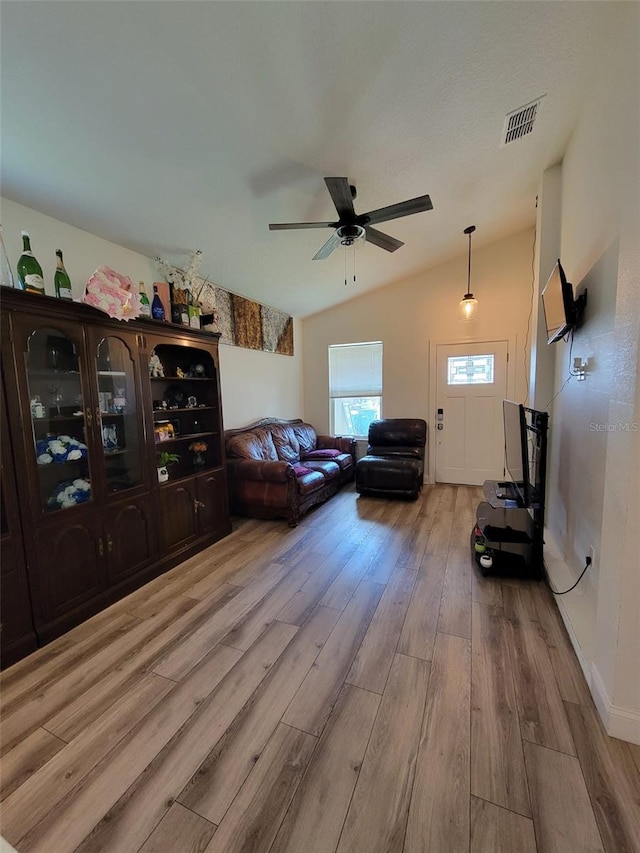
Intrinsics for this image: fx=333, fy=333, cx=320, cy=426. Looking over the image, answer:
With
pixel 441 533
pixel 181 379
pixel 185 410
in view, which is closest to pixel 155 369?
pixel 181 379

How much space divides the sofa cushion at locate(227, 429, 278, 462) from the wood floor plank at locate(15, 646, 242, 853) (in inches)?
89.3

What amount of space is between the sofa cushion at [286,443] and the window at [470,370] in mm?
2440

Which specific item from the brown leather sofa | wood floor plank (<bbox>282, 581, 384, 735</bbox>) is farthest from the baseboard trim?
the brown leather sofa

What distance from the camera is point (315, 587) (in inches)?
93.6

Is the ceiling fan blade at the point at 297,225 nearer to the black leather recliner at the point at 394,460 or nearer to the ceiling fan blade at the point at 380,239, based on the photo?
the ceiling fan blade at the point at 380,239

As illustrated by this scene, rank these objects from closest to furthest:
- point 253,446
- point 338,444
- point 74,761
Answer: point 74,761 → point 253,446 → point 338,444

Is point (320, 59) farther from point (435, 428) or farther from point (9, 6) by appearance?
point (435, 428)

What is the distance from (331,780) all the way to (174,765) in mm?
585

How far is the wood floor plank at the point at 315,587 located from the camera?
2.07 metres

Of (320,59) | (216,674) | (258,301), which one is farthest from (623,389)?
(258,301)

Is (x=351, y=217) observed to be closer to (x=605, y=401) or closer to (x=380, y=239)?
(x=380, y=239)

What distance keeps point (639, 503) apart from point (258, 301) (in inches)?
171

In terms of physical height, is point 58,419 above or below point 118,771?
above

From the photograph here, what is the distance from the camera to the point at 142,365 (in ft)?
8.01
